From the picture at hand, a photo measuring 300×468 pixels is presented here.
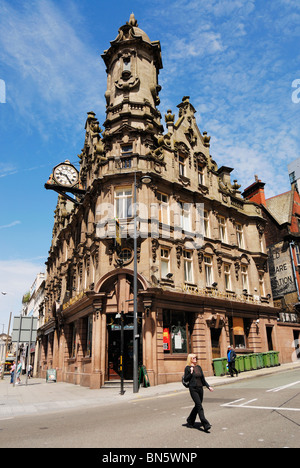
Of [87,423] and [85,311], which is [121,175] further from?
[87,423]

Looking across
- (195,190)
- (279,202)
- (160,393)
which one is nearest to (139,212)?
(195,190)

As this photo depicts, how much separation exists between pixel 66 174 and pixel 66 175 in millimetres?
96

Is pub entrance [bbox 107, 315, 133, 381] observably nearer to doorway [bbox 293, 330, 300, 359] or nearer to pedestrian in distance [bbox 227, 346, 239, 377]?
pedestrian in distance [bbox 227, 346, 239, 377]

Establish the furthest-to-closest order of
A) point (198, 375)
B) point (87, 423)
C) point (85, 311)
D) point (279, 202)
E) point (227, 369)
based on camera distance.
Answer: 1. point (279, 202)
2. point (85, 311)
3. point (227, 369)
4. point (87, 423)
5. point (198, 375)

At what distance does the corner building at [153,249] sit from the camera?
2217cm

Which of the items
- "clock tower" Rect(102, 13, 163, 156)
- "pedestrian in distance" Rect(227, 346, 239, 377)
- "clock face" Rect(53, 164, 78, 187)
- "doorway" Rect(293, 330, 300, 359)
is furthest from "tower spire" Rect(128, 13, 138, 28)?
"doorway" Rect(293, 330, 300, 359)

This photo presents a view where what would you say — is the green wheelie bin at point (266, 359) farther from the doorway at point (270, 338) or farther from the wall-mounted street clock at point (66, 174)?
the wall-mounted street clock at point (66, 174)

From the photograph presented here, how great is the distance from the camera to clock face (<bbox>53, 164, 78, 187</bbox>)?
2903 centimetres

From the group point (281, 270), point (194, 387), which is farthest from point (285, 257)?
point (194, 387)

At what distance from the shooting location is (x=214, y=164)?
32.9 meters

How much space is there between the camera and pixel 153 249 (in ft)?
75.7

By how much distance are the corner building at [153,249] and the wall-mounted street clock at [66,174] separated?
1067mm
